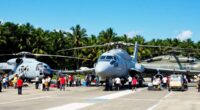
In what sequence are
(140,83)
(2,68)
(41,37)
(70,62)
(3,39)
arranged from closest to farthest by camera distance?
(140,83), (2,68), (3,39), (41,37), (70,62)

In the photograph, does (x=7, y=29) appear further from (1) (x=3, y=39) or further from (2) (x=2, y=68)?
(2) (x=2, y=68)

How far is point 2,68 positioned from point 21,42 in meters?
33.2

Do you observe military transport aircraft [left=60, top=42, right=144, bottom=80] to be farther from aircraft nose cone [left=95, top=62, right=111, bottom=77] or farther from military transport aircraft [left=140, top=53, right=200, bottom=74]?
military transport aircraft [left=140, top=53, right=200, bottom=74]

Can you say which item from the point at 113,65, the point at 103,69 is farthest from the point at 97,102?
the point at 113,65

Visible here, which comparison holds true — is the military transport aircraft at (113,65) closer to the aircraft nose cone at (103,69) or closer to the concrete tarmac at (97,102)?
the aircraft nose cone at (103,69)

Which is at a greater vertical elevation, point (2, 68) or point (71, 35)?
point (71, 35)

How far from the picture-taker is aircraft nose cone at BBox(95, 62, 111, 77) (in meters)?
36.8

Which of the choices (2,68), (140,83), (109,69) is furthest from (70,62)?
(109,69)

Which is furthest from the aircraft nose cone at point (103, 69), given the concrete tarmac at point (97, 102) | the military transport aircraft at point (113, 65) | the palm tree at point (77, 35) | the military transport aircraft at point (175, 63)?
the palm tree at point (77, 35)

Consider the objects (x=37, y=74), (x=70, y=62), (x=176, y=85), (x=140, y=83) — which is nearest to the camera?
(x=176, y=85)

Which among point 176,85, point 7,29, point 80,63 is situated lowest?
point 176,85

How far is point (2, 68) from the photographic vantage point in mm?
54156

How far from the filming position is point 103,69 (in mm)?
36812

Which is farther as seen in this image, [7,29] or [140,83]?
[7,29]
